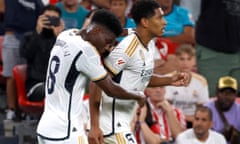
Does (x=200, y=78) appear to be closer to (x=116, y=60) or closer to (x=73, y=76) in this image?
(x=116, y=60)

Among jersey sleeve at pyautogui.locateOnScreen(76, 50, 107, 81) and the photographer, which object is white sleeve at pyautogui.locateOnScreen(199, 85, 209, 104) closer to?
the photographer

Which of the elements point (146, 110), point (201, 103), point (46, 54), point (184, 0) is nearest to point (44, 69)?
point (46, 54)

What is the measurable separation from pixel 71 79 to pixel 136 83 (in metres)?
1.09

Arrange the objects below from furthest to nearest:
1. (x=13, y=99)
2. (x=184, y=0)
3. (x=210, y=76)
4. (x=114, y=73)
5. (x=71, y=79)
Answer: (x=184, y=0)
(x=210, y=76)
(x=13, y=99)
(x=114, y=73)
(x=71, y=79)

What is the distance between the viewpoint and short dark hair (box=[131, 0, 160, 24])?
26.2 feet

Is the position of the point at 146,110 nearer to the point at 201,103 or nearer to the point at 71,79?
the point at 201,103

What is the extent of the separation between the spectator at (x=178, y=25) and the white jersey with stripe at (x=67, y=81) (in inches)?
203

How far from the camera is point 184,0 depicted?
42.7ft

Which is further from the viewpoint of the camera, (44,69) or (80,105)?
(44,69)

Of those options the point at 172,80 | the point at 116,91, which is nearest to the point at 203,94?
the point at 172,80

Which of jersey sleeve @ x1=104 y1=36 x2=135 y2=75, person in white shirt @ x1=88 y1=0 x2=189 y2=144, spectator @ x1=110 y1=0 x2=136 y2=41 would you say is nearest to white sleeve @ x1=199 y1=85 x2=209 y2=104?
spectator @ x1=110 y1=0 x2=136 y2=41

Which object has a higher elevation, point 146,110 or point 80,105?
point 80,105

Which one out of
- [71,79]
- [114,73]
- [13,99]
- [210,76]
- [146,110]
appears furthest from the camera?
[210,76]

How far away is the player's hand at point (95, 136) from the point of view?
24.1 ft
